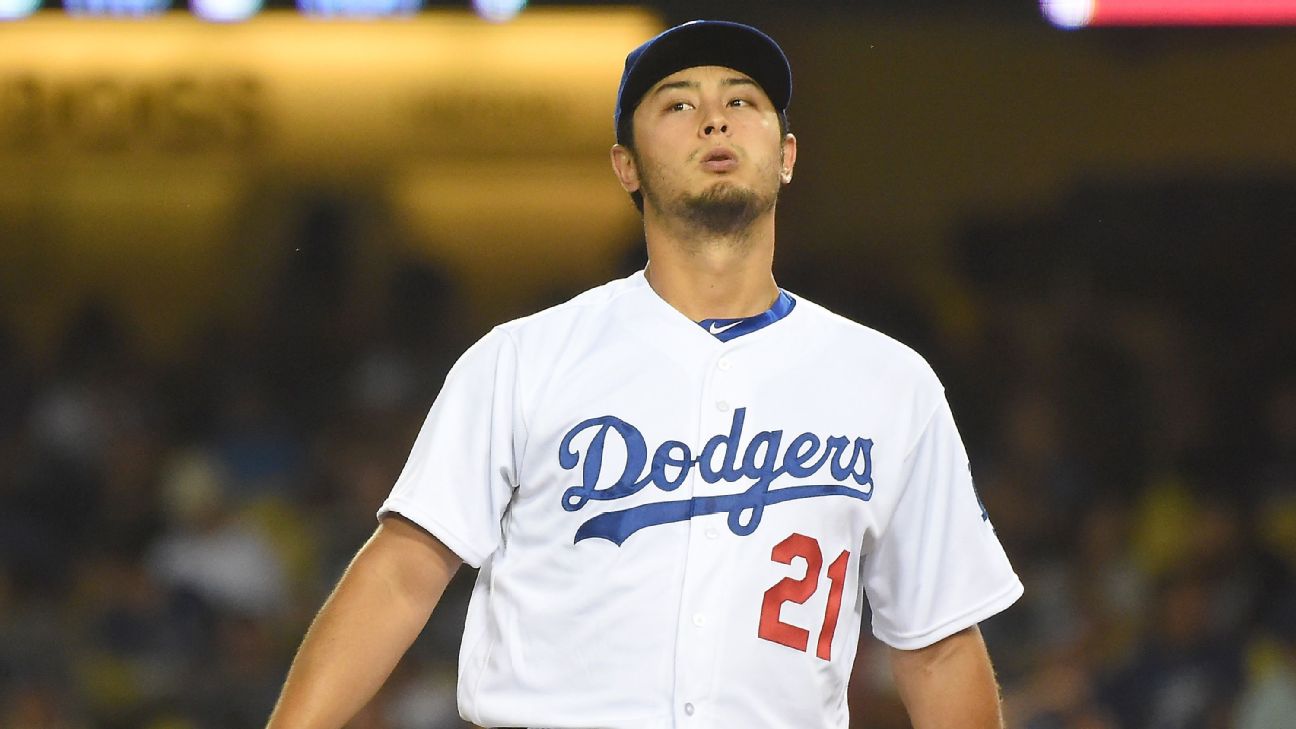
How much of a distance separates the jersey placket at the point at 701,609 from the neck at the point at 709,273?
→ 19 cm

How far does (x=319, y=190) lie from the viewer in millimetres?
6781

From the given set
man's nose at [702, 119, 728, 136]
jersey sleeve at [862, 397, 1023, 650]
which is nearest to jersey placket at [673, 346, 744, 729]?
jersey sleeve at [862, 397, 1023, 650]

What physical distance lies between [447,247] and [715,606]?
5245 millimetres

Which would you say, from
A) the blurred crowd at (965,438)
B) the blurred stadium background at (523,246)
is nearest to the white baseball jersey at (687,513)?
the blurred crowd at (965,438)

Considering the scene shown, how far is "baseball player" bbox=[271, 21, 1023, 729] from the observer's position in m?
1.80

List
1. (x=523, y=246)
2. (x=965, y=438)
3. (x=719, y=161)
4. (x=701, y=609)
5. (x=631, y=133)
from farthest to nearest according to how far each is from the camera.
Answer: (x=523, y=246) < (x=965, y=438) < (x=631, y=133) < (x=719, y=161) < (x=701, y=609)

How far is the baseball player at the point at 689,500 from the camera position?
5.91ft

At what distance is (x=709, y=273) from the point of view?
1.99 m

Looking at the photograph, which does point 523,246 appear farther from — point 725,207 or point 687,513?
point 687,513

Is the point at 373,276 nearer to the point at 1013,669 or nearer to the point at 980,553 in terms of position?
the point at 1013,669

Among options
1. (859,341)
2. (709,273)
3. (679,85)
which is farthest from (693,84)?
(859,341)

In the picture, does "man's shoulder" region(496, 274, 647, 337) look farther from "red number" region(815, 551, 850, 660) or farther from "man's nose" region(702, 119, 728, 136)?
"red number" region(815, 551, 850, 660)

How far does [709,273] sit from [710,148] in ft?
0.51

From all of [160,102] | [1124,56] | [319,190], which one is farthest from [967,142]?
[160,102]
